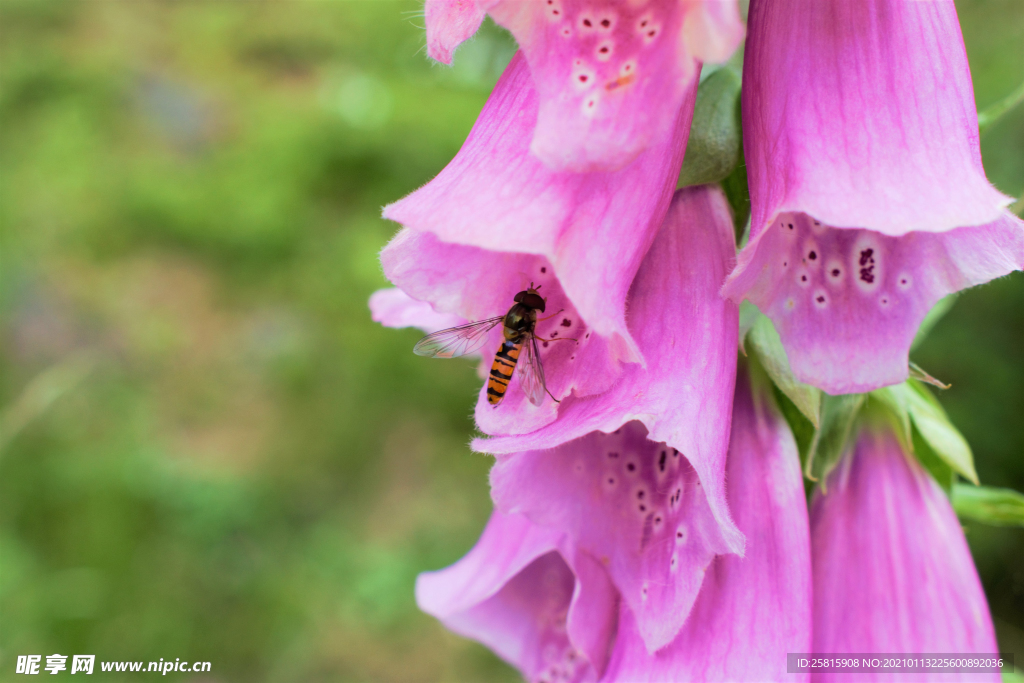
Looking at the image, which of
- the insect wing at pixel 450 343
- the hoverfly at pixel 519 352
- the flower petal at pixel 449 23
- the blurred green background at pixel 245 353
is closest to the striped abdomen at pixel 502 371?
the hoverfly at pixel 519 352

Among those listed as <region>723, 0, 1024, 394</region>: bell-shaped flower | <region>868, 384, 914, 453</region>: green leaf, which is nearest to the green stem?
<region>723, 0, 1024, 394</region>: bell-shaped flower

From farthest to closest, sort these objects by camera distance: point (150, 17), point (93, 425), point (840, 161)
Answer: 1. point (150, 17)
2. point (93, 425)
3. point (840, 161)

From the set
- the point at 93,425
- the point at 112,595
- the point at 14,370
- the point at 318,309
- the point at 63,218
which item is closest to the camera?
the point at 112,595

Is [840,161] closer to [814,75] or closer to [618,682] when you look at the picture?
[814,75]

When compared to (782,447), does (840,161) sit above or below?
above

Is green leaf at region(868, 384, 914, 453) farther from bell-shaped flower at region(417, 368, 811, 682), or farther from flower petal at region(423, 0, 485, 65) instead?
flower petal at region(423, 0, 485, 65)

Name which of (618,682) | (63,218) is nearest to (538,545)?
(618,682)
